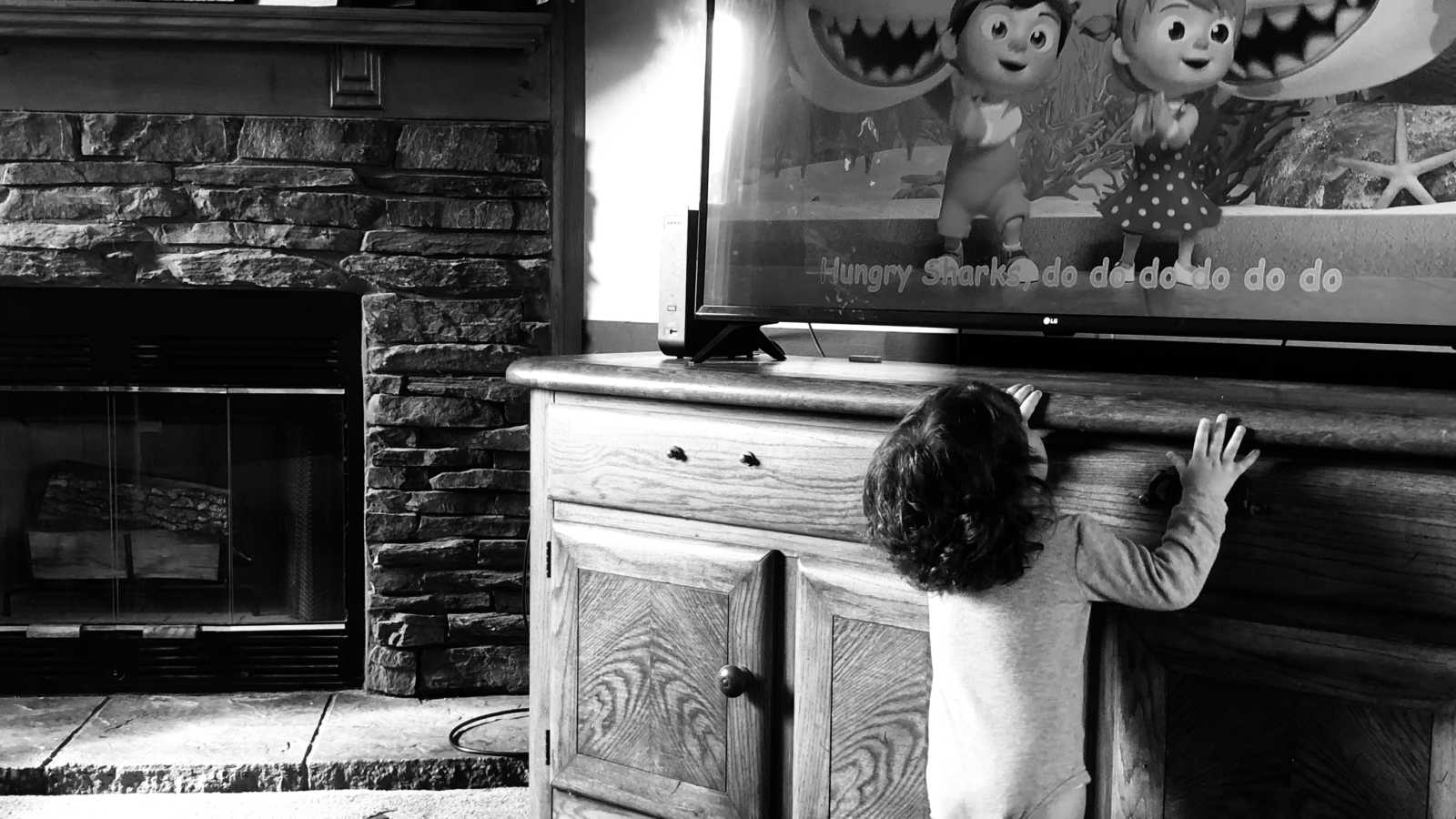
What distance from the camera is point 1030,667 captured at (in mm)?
1122

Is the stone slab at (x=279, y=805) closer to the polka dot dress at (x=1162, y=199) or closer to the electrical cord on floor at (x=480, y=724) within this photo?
the electrical cord on floor at (x=480, y=724)

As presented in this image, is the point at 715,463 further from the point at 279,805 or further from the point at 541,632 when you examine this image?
the point at 279,805

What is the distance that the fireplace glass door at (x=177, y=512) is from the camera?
2.51 m

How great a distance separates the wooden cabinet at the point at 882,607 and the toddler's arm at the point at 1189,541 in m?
0.03

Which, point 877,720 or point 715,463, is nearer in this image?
point 877,720

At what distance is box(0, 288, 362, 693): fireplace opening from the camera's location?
2469 mm

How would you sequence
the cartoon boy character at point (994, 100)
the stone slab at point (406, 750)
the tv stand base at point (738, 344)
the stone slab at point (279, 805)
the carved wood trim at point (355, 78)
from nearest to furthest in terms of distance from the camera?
the cartoon boy character at point (994, 100)
the tv stand base at point (738, 344)
the stone slab at point (279, 805)
the stone slab at point (406, 750)
the carved wood trim at point (355, 78)

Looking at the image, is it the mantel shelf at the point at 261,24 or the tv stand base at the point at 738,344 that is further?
the mantel shelf at the point at 261,24

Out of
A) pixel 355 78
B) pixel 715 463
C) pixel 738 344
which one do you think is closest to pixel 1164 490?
pixel 715 463

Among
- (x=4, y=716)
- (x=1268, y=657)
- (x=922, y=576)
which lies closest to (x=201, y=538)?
(x=4, y=716)

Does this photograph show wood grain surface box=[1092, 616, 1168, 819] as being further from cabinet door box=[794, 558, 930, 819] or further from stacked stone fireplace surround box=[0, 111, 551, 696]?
stacked stone fireplace surround box=[0, 111, 551, 696]

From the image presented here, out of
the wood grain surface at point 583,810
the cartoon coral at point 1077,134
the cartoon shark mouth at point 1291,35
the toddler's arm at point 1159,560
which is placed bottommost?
the wood grain surface at point 583,810

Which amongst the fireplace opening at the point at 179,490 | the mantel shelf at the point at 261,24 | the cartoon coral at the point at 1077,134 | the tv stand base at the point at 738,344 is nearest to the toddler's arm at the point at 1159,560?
the cartoon coral at the point at 1077,134

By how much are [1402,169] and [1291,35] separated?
0.19 m
